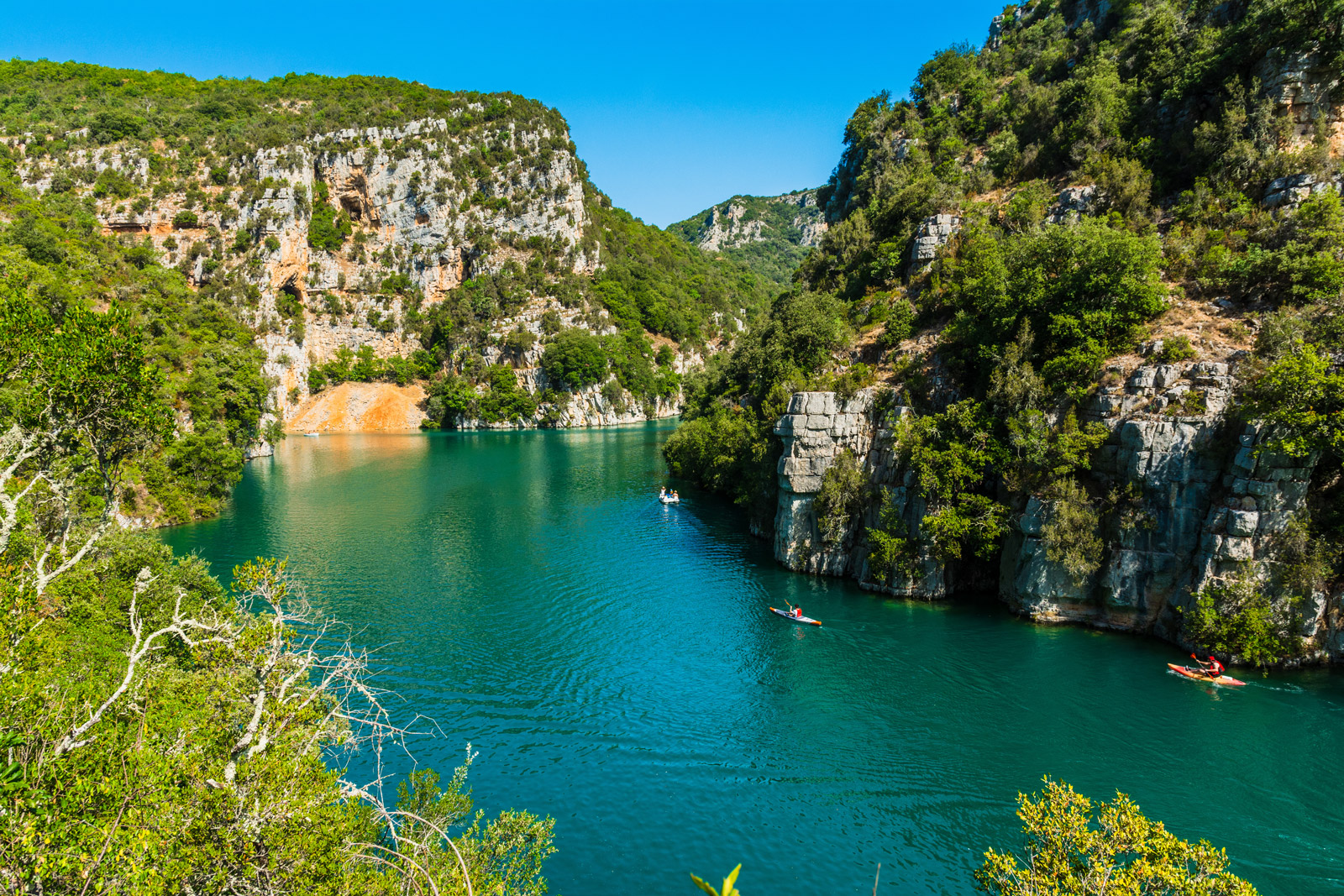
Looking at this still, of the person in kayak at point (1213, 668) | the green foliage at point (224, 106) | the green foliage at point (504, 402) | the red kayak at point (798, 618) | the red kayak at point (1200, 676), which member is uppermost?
the green foliage at point (224, 106)

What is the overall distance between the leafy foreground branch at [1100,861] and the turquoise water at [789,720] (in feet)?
20.7

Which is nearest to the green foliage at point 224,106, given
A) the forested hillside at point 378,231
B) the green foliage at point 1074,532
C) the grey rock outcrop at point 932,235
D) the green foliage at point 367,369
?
the forested hillside at point 378,231

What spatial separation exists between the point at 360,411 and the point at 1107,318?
119047 mm

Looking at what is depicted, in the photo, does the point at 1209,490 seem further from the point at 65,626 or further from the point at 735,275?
the point at 735,275

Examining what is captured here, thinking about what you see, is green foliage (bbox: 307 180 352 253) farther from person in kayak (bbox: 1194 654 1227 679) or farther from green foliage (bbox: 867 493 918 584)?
person in kayak (bbox: 1194 654 1227 679)

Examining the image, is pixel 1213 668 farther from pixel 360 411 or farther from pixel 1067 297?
pixel 360 411

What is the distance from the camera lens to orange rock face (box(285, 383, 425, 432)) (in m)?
115

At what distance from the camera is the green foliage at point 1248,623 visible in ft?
72.1

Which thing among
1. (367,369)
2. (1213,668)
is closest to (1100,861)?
(1213,668)

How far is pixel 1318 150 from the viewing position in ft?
93.2

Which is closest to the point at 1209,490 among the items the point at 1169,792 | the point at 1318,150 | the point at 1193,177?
the point at 1169,792

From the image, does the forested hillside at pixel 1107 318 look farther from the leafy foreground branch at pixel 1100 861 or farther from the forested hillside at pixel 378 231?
the forested hillside at pixel 378 231

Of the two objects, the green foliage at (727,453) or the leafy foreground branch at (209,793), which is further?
the green foliage at (727,453)

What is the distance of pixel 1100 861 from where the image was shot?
29.1 feet
